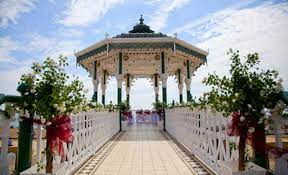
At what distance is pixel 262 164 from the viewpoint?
3.01 metres

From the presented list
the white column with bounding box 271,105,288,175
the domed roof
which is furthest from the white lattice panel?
the domed roof

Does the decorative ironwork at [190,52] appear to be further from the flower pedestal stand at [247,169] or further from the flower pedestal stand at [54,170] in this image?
the flower pedestal stand at [54,170]

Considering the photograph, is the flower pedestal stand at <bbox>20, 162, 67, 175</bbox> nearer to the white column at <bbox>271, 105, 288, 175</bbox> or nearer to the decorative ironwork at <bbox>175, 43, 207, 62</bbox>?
the white column at <bbox>271, 105, 288, 175</bbox>

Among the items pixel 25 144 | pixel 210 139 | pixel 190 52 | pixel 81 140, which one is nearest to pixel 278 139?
pixel 210 139

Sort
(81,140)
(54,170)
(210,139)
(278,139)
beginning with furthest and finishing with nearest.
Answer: (81,140), (210,139), (54,170), (278,139)

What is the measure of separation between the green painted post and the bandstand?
33.9ft

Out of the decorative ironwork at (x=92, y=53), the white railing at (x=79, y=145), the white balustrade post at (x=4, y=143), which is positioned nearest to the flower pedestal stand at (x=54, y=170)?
the white railing at (x=79, y=145)

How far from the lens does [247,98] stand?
282 cm

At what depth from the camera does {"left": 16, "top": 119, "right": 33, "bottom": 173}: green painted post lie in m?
3.08

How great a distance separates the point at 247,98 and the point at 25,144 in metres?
2.85

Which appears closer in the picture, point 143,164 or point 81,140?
point 143,164

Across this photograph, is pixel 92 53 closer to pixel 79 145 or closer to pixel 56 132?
pixel 79 145

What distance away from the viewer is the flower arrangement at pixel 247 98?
2770mm

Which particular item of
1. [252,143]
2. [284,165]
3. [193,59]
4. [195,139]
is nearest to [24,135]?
[252,143]
